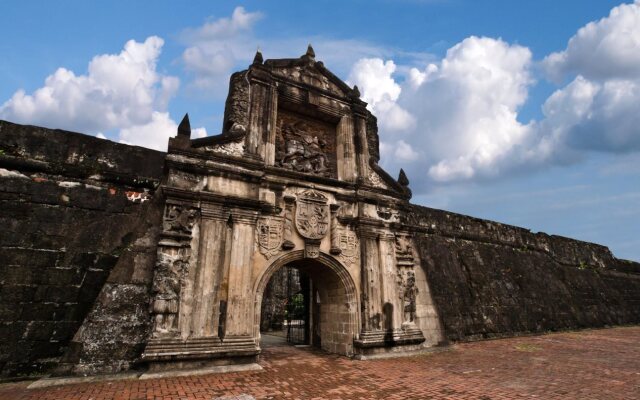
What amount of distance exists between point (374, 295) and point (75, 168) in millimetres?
7296

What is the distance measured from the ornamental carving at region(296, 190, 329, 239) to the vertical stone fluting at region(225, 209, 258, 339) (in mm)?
1186

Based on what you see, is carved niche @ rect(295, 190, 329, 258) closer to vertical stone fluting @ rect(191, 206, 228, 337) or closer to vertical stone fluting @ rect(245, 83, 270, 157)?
vertical stone fluting @ rect(245, 83, 270, 157)

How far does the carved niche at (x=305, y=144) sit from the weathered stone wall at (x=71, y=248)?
10.5 ft

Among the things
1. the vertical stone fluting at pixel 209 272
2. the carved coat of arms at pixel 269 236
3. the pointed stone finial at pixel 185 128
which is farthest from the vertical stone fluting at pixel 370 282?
the pointed stone finial at pixel 185 128

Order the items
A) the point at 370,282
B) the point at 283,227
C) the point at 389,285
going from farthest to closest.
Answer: the point at 389,285, the point at 370,282, the point at 283,227

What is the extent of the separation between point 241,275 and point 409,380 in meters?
3.75

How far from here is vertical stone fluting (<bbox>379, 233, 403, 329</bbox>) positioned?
890cm

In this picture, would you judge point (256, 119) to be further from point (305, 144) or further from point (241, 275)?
point (241, 275)

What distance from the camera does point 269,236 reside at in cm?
802

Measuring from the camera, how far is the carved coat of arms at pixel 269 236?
7914mm

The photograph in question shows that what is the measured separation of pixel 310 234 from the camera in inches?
333

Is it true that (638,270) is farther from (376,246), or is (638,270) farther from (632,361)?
(376,246)

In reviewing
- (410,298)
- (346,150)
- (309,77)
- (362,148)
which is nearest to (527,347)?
(410,298)

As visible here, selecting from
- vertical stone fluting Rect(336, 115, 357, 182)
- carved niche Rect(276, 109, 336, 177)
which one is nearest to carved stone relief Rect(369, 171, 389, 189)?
vertical stone fluting Rect(336, 115, 357, 182)
